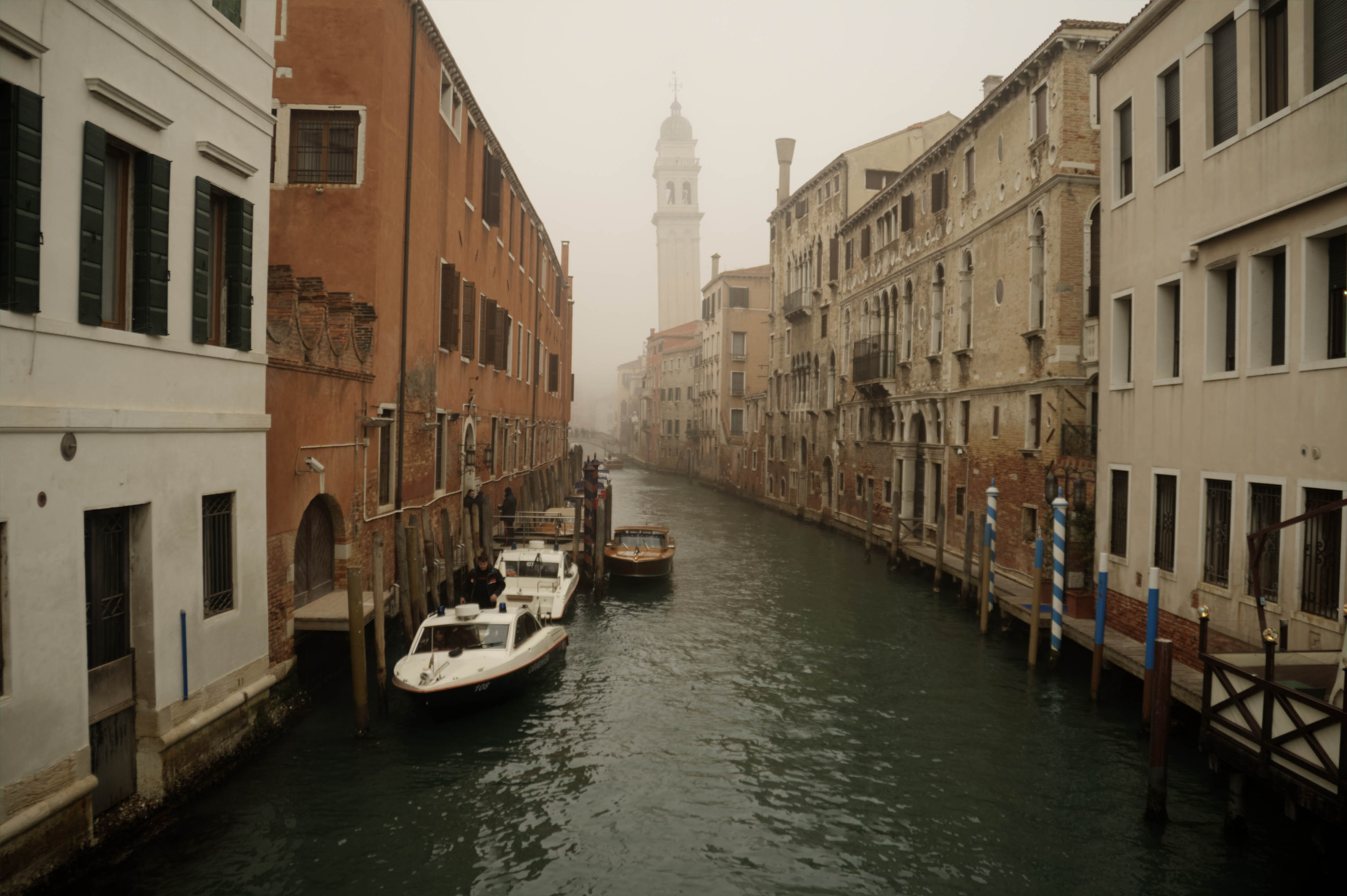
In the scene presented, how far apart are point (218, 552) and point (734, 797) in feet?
18.8

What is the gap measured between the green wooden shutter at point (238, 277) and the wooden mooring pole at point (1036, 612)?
11013 millimetres

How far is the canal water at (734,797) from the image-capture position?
7691mm

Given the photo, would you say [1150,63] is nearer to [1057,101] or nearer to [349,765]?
[1057,101]

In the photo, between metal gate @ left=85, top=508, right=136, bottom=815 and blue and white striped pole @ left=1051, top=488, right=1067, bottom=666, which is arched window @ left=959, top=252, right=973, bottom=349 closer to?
blue and white striped pole @ left=1051, top=488, right=1067, bottom=666

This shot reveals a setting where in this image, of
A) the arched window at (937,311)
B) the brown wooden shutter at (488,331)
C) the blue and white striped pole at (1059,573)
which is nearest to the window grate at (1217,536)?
the blue and white striped pole at (1059,573)

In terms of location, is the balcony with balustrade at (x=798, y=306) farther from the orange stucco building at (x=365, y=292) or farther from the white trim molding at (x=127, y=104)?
the white trim molding at (x=127, y=104)

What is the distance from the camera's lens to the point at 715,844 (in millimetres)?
8445

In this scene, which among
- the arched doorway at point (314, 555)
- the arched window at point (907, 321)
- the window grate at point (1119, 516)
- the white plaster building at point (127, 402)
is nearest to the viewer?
the white plaster building at point (127, 402)

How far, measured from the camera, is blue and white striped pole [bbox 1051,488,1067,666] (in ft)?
44.4

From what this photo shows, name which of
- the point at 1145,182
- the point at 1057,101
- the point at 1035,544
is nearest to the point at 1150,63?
the point at 1145,182

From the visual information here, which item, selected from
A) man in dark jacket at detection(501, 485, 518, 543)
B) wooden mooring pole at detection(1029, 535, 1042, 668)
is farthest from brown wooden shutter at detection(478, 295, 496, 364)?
wooden mooring pole at detection(1029, 535, 1042, 668)

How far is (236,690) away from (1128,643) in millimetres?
11038

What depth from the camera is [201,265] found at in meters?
8.33

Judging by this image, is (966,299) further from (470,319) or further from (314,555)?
(314,555)
